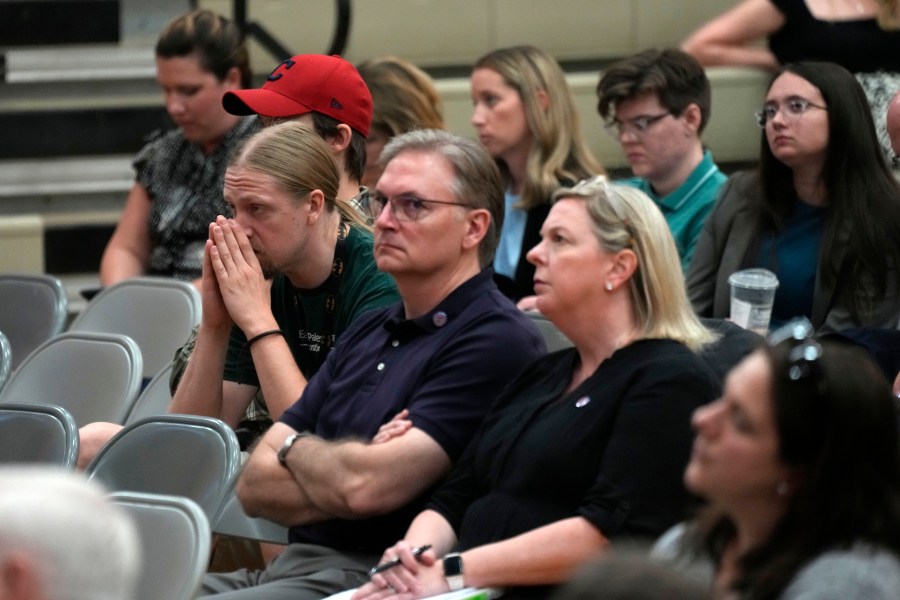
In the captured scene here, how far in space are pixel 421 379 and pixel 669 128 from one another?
1728mm

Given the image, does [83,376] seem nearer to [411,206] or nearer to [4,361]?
[4,361]

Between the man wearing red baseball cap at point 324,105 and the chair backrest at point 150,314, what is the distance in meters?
0.72

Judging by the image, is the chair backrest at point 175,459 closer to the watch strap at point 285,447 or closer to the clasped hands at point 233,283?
the watch strap at point 285,447

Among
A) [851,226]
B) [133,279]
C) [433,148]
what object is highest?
[433,148]

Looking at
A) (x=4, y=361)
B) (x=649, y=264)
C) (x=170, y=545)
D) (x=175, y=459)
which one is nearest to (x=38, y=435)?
(x=175, y=459)

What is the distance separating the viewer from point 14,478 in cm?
160

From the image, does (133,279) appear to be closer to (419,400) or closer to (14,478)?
(419,400)

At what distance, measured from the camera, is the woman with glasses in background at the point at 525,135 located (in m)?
4.36

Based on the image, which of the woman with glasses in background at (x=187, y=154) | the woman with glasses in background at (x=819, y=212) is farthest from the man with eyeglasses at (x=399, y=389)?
the woman with glasses in background at (x=187, y=154)

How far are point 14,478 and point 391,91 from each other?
2861 millimetres

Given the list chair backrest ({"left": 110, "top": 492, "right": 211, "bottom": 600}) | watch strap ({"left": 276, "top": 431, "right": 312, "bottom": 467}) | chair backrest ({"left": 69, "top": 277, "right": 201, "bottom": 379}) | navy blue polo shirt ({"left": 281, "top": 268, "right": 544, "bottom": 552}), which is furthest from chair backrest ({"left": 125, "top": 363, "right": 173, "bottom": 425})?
chair backrest ({"left": 110, "top": 492, "right": 211, "bottom": 600})

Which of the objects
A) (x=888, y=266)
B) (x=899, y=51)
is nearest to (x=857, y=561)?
(x=888, y=266)

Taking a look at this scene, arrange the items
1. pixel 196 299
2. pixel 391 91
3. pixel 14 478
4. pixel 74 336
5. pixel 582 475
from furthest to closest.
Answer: pixel 391 91 → pixel 196 299 → pixel 74 336 → pixel 582 475 → pixel 14 478

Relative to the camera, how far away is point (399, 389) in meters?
2.74
